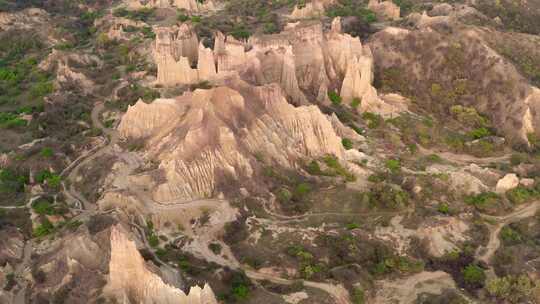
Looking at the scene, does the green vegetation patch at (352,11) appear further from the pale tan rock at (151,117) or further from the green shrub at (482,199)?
the pale tan rock at (151,117)

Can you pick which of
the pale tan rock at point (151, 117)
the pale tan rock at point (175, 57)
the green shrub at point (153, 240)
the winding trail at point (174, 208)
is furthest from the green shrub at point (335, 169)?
the pale tan rock at point (175, 57)

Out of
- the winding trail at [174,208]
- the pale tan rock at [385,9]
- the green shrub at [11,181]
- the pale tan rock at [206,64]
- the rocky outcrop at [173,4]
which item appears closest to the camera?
the winding trail at [174,208]

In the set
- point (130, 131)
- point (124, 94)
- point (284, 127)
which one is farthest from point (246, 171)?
point (124, 94)

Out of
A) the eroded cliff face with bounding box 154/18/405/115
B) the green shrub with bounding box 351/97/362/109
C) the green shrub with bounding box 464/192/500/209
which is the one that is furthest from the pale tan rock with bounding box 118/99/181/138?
the green shrub with bounding box 464/192/500/209

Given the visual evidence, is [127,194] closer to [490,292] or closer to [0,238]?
[0,238]

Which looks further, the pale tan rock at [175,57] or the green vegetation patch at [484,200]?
the pale tan rock at [175,57]

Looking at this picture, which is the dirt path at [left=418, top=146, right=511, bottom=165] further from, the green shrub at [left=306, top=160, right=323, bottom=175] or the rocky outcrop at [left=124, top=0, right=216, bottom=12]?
the rocky outcrop at [left=124, top=0, right=216, bottom=12]

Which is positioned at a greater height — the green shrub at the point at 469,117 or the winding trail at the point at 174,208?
the green shrub at the point at 469,117

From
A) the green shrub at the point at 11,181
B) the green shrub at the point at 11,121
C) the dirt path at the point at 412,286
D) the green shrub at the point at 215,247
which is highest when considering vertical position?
the green shrub at the point at 11,121
